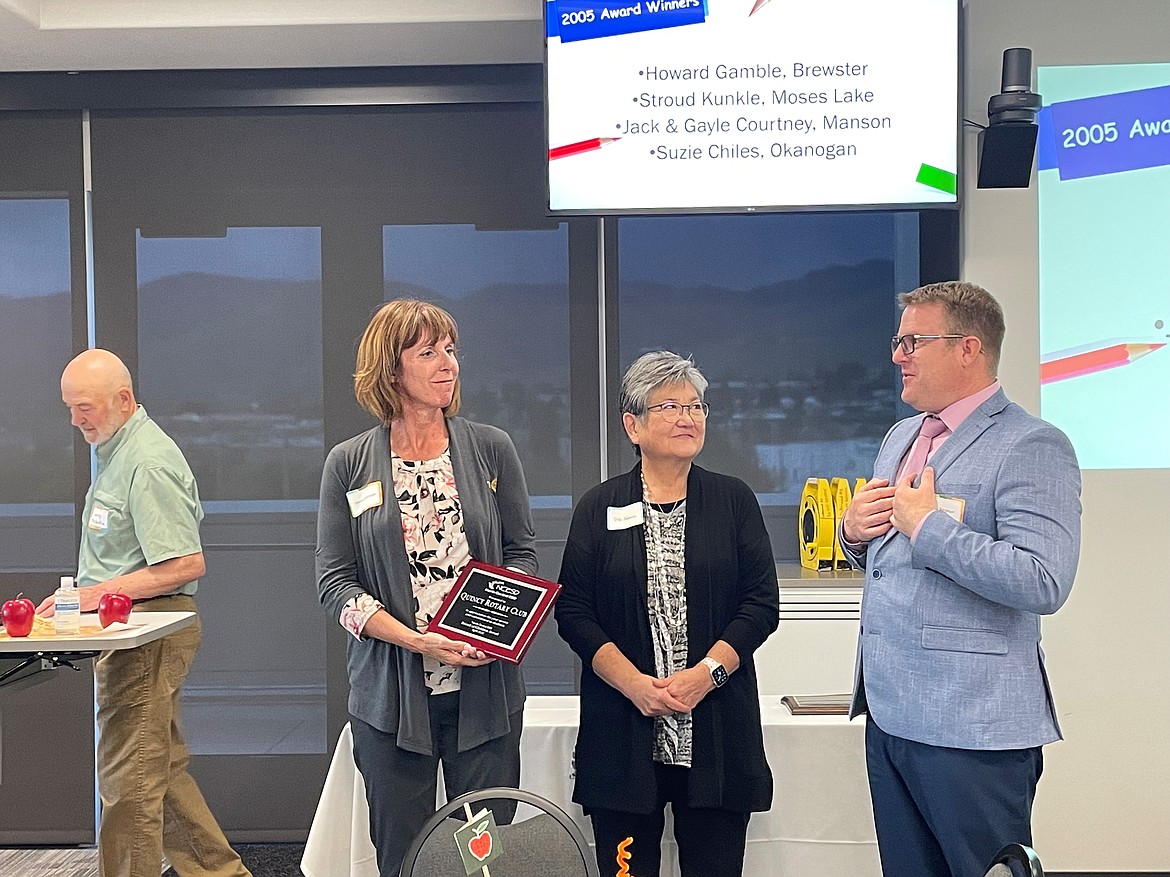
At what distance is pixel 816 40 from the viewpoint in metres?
3.53

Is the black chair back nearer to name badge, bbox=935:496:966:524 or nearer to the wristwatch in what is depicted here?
the wristwatch

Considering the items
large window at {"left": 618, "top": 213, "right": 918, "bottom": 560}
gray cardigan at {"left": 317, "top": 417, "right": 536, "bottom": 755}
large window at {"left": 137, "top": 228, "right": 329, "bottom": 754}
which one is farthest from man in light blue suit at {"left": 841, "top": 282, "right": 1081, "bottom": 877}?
large window at {"left": 137, "top": 228, "right": 329, "bottom": 754}

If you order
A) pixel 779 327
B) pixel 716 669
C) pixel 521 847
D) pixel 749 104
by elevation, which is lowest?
pixel 521 847

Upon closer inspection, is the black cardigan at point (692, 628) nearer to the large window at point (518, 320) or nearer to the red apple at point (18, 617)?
the red apple at point (18, 617)

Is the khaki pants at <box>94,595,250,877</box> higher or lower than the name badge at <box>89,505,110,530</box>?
lower

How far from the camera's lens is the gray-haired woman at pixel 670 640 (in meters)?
2.50

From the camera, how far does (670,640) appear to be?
257 cm

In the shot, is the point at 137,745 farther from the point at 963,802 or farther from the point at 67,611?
the point at 963,802

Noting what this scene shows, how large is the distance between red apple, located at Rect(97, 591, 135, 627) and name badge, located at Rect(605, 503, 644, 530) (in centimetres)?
121

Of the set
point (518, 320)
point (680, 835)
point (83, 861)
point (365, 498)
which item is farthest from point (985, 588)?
point (83, 861)

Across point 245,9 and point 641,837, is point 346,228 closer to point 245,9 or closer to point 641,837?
point 245,9

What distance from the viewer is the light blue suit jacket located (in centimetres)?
214

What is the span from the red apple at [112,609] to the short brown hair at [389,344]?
2.66 ft

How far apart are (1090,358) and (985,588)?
186 centimetres
